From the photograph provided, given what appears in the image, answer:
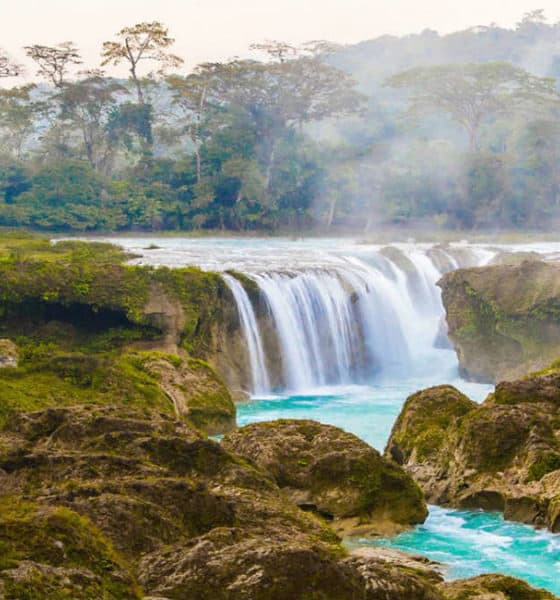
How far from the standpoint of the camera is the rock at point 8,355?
10.6 metres

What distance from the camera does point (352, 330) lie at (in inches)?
853

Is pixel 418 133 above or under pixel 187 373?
above

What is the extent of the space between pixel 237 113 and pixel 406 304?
26.8 m

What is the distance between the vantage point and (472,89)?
2063 inches

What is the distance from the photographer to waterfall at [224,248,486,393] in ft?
64.8

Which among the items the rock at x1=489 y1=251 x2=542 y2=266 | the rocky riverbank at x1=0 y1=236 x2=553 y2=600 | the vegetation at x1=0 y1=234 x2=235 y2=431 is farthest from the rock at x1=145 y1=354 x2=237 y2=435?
the rock at x1=489 y1=251 x2=542 y2=266

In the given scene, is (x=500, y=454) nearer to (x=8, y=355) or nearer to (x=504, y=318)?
(x=8, y=355)

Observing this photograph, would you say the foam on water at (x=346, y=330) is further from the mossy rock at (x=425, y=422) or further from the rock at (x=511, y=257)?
the mossy rock at (x=425, y=422)

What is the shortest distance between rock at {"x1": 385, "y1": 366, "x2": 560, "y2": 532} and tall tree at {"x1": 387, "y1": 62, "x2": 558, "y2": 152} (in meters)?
43.6

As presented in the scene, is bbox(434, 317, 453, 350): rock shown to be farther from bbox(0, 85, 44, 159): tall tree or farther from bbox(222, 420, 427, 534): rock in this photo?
bbox(0, 85, 44, 159): tall tree

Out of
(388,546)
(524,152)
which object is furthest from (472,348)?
(524,152)

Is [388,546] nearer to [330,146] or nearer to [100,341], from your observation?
[100,341]

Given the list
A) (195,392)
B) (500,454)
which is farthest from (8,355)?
(500,454)

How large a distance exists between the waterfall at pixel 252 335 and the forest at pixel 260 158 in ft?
80.9
